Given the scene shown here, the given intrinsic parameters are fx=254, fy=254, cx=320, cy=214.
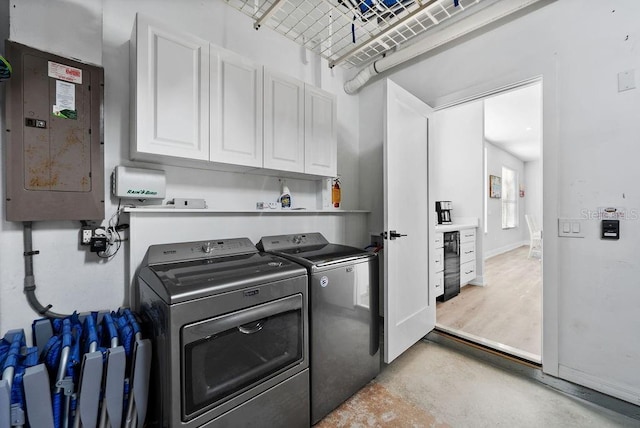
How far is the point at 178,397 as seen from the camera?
1039 mm

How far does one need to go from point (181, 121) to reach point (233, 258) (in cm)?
89

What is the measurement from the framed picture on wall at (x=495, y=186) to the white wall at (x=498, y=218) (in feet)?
0.34

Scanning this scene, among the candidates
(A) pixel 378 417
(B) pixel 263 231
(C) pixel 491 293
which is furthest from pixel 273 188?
(C) pixel 491 293

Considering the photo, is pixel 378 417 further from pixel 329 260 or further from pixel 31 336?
pixel 31 336

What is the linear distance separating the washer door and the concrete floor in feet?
1.88

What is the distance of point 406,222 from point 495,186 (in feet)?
18.8

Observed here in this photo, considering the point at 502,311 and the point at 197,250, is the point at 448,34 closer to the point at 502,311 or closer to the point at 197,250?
the point at 197,250

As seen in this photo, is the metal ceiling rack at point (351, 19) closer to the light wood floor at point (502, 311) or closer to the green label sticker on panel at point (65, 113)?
the green label sticker on panel at point (65, 113)

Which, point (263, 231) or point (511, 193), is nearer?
point (263, 231)

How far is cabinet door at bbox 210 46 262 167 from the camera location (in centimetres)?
164

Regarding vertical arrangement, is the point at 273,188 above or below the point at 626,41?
below

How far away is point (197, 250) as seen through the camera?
5.38ft

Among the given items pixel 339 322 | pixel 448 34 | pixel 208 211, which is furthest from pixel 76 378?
pixel 448 34

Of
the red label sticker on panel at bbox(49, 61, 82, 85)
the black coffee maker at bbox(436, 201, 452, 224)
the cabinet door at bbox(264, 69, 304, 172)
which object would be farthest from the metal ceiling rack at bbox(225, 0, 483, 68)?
the black coffee maker at bbox(436, 201, 452, 224)
